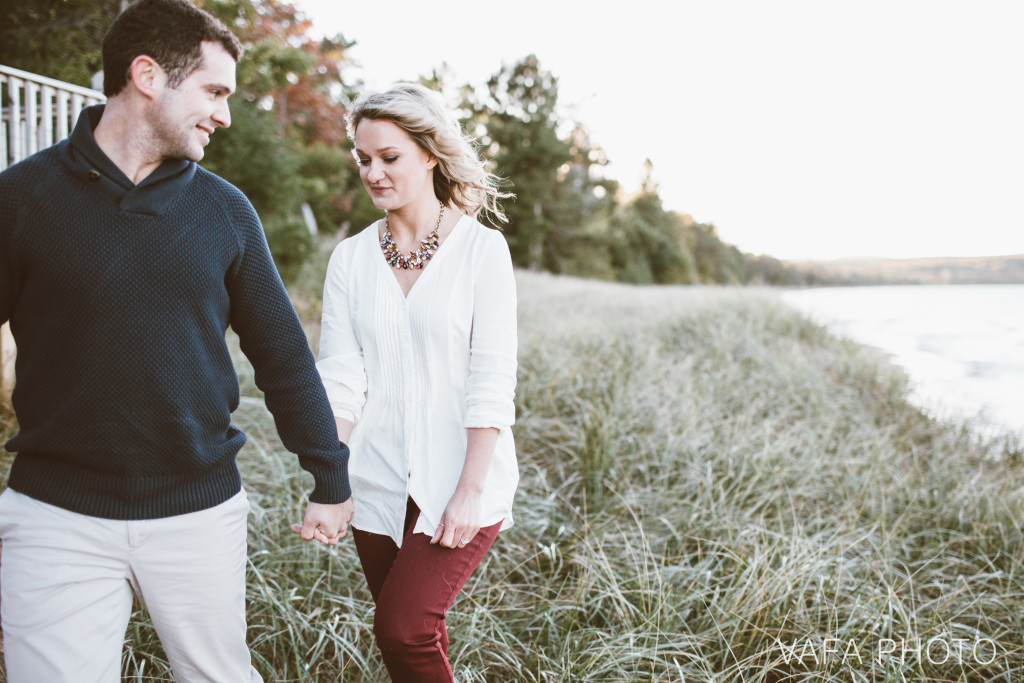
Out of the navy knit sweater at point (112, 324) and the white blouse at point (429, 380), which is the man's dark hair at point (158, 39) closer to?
the navy knit sweater at point (112, 324)

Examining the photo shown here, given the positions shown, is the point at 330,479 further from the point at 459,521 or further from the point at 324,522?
the point at 459,521

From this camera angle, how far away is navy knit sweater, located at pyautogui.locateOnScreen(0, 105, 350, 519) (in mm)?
1340

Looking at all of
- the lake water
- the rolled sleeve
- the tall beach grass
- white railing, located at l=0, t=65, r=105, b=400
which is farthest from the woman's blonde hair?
the lake water

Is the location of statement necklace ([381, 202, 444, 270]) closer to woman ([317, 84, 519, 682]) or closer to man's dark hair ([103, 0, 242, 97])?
woman ([317, 84, 519, 682])

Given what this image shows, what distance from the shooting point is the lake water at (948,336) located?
6293mm

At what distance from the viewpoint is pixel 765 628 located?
8.46ft

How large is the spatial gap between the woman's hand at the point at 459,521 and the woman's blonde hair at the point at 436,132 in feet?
3.08

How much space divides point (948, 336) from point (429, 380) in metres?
11.1

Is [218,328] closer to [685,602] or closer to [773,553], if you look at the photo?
[685,602]

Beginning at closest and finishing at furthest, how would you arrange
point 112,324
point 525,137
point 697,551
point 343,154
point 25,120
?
point 112,324 → point 697,551 → point 25,120 → point 343,154 → point 525,137

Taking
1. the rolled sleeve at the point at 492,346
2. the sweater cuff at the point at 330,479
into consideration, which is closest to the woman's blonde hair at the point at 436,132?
the rolled sleeve at the point at 492,346

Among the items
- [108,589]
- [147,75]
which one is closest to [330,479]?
[108,589]

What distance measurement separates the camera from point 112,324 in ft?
4.46

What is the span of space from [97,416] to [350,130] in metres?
1.14
